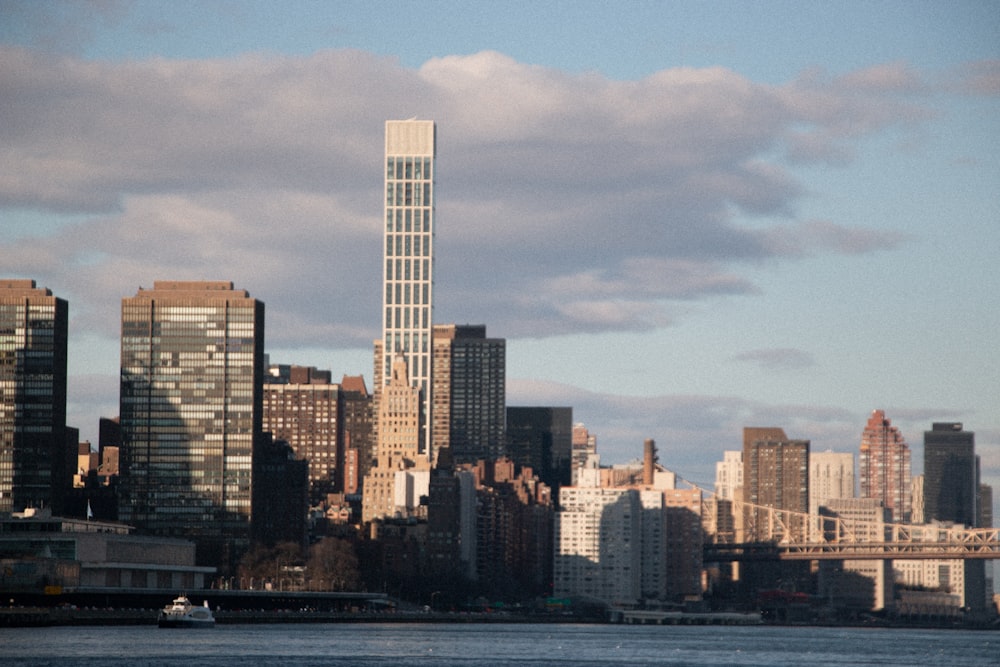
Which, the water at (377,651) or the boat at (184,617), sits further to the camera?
the boat at (184,617)

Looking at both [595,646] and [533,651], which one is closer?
[533,651]

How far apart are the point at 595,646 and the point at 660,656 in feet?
67.2

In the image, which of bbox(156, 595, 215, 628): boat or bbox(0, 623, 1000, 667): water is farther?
bbox(156, 595, 215, 628): boat

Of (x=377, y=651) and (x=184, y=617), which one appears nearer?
(x=377, y=651)

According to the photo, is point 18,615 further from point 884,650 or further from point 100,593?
point 884,650

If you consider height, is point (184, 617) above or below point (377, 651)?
above

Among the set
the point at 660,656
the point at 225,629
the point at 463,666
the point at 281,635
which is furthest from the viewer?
the point at 225,629

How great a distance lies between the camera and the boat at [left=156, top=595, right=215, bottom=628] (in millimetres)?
182500

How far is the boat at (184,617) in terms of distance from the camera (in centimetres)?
18250

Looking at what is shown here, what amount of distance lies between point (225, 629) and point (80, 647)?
52595 millimetres

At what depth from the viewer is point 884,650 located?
640 ft

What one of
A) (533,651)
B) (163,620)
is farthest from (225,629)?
(533,651)

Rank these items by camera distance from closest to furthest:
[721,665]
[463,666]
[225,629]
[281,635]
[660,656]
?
[463,666] → [721,665] → [660,656] → [281,635] → [225,629]

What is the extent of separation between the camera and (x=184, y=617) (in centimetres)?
18475
